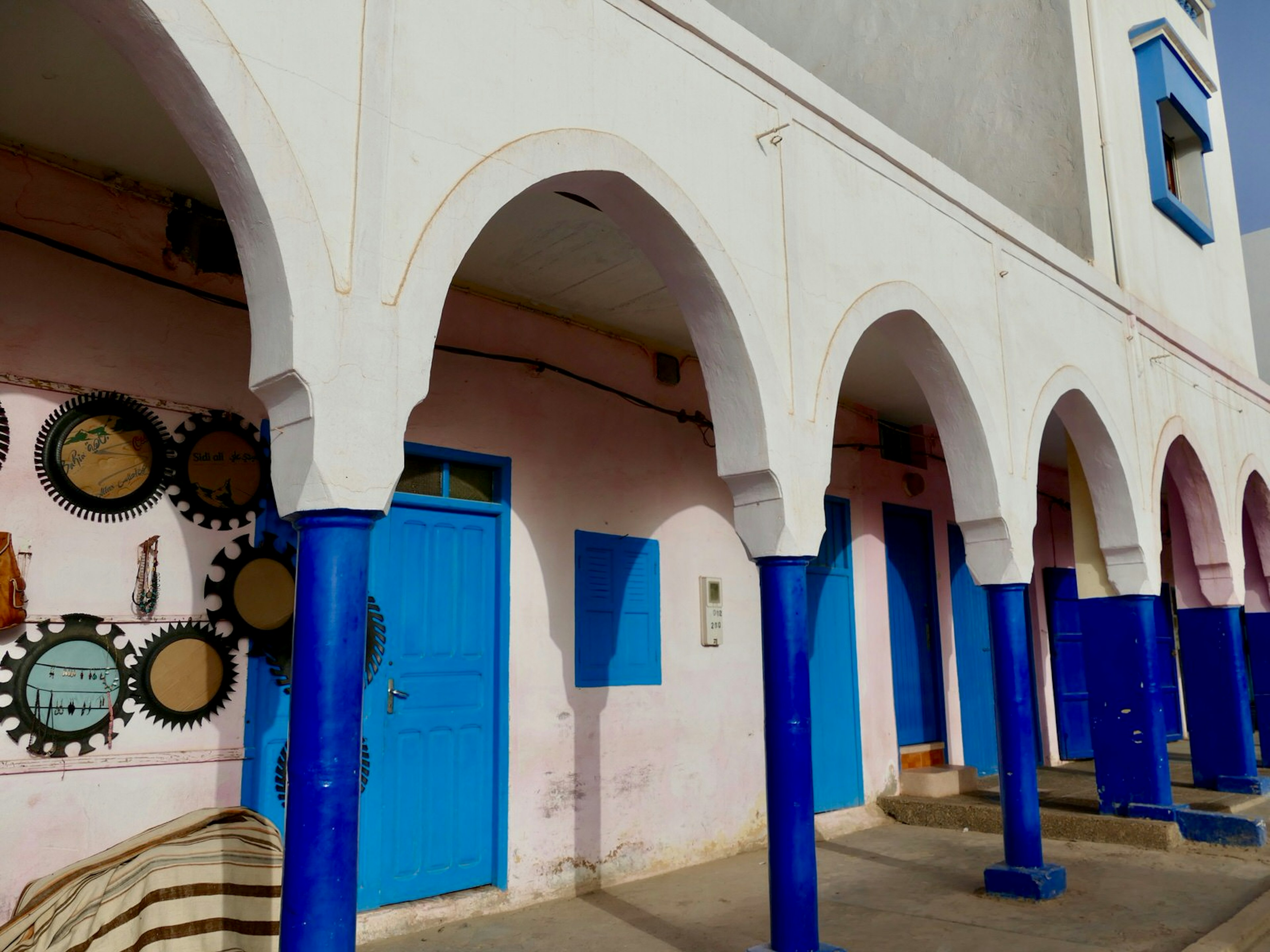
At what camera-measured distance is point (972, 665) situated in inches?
372

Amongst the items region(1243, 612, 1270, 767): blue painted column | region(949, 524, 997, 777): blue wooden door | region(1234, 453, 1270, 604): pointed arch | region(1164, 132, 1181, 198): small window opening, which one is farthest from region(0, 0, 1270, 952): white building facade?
region(1243, 612, 1270, 767): blue painted column

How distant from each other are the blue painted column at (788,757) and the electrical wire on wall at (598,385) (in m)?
1.28

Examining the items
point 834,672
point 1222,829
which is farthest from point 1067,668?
point 834,672

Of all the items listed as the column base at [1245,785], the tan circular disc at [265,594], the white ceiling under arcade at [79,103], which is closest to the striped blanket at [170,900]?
the tan circular disc at [265,594]

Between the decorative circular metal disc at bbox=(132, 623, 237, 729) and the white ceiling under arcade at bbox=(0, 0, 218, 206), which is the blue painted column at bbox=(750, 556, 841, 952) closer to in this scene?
the decorative circular metal disc at bbox=(132, 623, 237, 729)

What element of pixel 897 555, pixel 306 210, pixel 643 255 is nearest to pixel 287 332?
pixel 306 210

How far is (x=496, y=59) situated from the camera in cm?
347

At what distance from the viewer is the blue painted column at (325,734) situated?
2.64 m

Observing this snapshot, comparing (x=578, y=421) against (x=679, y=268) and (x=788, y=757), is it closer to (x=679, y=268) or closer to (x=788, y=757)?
(x=679, y=268)

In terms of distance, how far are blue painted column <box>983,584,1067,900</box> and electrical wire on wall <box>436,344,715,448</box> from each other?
2065mm

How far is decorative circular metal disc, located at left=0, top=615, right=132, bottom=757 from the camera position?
3785mm

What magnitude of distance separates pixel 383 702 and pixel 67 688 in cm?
148

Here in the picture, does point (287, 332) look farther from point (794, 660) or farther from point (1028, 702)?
point (1028, 702)

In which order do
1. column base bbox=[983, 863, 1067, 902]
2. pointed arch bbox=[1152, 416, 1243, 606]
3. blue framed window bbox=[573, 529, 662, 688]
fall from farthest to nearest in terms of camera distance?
pointed arch bbox=[1152, 416, 1243, 606]
blue framed window bbox=[573, 529, 662, 688]
column base bbox=[983, 863, 1067, 902]
